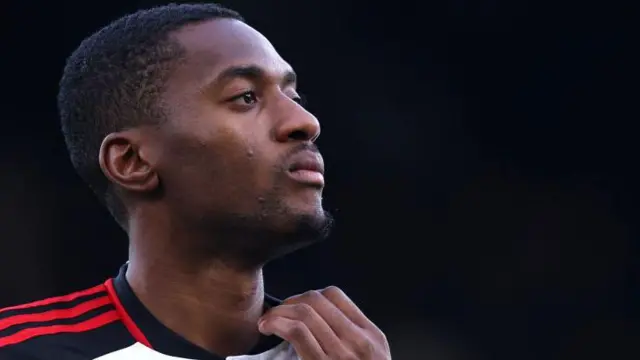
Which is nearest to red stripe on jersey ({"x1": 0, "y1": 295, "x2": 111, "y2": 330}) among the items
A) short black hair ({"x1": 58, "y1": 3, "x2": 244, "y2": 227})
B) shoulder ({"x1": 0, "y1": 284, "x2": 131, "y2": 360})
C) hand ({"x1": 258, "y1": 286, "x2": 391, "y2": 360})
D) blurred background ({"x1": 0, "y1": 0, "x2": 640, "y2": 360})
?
shoulder ({"x1": 0, "y1": 284, "x2": 131, "y2": 360})

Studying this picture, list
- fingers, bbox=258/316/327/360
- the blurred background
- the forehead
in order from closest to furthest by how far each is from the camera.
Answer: fingers, bbox=258/316/327/360 → the forehead → the blurred background

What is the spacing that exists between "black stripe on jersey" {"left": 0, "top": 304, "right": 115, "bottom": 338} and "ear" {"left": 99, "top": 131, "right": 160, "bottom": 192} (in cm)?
21

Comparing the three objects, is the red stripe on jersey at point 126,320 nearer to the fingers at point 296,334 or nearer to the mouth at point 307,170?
the fingers at point 296,334

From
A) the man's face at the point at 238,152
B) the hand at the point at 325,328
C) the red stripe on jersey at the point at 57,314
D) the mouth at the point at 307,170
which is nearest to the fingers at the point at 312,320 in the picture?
the hand at the point at 325,328

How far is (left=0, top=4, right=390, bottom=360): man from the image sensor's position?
5.76ft

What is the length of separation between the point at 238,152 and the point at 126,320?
348 mm

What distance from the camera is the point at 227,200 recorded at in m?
1.76

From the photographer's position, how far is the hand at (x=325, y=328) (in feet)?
5.66

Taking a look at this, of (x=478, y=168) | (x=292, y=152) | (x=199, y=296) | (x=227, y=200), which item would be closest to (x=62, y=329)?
(x=199, y=296)

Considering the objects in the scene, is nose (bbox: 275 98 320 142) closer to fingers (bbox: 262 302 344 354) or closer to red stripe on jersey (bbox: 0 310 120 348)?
fingers (bbox: 262 302 344 354)

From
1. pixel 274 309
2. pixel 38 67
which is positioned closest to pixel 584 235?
pixel 38 67

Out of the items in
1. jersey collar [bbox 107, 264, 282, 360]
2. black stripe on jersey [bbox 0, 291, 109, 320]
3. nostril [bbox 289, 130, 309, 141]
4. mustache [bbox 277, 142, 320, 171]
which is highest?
nostril [bbox 289, 130, 309, 141]

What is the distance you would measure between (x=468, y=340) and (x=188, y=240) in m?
2.65

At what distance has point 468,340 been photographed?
4285mm
